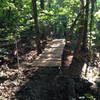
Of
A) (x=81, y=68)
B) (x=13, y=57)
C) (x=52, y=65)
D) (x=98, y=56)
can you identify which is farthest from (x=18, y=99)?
(x=98, y=56)

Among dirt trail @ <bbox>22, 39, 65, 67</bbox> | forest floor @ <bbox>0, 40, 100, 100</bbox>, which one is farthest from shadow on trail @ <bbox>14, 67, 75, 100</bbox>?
dirt trail @ <bbox>22, 39, 65, 67</bbox>

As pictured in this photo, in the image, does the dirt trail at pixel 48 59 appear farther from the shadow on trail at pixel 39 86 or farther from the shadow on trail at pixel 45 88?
the shadow on trail at pixel 45 88

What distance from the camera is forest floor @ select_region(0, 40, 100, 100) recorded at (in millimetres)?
9133

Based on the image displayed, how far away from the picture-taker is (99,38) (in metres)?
25.6

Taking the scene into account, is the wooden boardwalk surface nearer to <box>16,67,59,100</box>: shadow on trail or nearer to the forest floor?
the forest floor

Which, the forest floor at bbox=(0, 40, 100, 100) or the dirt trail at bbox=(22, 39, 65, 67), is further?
the dirt trail at bbox=(22, 39, 65, 67)

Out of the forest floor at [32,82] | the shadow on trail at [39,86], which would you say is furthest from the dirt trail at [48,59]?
the shadow on trail at [39,86]

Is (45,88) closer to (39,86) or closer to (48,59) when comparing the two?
(39,86)

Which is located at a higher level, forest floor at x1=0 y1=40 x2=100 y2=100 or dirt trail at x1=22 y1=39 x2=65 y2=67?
dirt trail at x1=22 y1=39 x2=65 y2=67

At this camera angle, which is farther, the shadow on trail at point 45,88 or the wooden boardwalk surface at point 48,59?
the wooden boardwalk surface at point 48,59

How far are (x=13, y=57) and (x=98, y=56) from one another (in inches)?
302

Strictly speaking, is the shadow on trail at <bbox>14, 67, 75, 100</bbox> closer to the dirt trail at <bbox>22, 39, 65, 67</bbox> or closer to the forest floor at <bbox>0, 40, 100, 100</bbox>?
the forest floor at <bbox>0, 40, 100, 100</bbox>

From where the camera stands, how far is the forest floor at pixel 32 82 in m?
9.13

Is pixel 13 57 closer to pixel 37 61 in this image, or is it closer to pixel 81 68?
pixel 37 61
